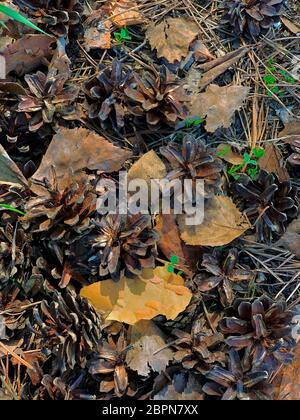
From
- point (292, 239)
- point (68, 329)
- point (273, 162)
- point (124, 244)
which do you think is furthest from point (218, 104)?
point (68, 329)

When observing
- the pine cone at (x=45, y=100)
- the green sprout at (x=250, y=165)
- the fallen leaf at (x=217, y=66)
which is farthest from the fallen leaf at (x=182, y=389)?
the fallen leaf at (x=217, y=66)

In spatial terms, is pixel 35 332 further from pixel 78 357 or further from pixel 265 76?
pixel 265 76

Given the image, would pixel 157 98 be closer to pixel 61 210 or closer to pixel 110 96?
pixel 110 96

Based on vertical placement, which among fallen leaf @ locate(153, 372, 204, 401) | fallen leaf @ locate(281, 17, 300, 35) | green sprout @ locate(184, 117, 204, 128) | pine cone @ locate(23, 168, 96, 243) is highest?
fallen leaf @ locate(281, 17, 300, 35)

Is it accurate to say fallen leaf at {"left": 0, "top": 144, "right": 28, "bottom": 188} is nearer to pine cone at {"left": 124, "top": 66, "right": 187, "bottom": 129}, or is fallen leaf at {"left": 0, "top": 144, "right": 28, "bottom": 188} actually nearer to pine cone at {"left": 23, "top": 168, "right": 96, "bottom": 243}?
pine cone at {"left": 23, "top": 168, "right": 96, "bottom": 243}

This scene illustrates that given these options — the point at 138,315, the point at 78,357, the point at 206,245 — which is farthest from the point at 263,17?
the point at 78,357

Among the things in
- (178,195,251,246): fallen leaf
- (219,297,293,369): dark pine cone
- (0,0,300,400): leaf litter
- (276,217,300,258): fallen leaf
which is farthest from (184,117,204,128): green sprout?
(219,297,293,369): dark pine cone
